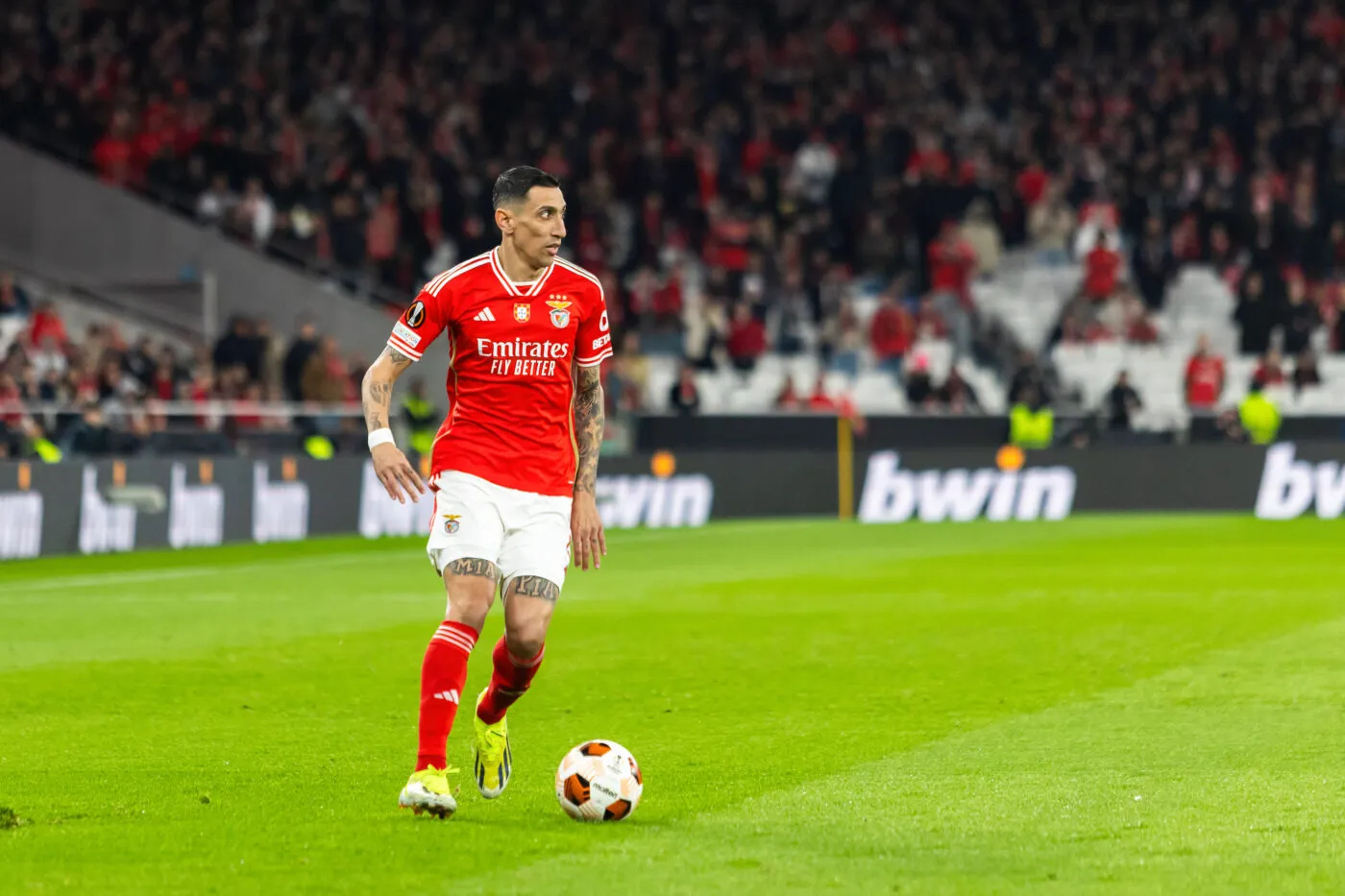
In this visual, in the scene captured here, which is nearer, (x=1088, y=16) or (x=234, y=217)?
(x=234, y=217)

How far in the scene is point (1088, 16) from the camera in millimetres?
36688

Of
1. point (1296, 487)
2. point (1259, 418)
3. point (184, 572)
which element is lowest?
point (184, 572)

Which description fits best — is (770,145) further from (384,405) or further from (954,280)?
(384,405)

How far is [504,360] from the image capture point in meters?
7.41

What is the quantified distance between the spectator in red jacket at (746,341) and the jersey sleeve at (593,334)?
2435 centimetres

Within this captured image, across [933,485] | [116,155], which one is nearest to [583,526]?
[933,485]

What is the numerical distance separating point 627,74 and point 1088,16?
25.0 ft

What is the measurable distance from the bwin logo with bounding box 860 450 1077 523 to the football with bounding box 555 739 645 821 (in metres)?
22.5

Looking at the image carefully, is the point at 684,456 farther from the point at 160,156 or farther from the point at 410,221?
the point at 160,156

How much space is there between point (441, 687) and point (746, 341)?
25.1m

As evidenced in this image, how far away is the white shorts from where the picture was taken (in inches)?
284

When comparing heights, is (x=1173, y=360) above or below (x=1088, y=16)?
below

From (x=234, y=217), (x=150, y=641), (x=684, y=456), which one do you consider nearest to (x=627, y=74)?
(x=234, y=217)

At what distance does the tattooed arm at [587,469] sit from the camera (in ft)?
24.9
